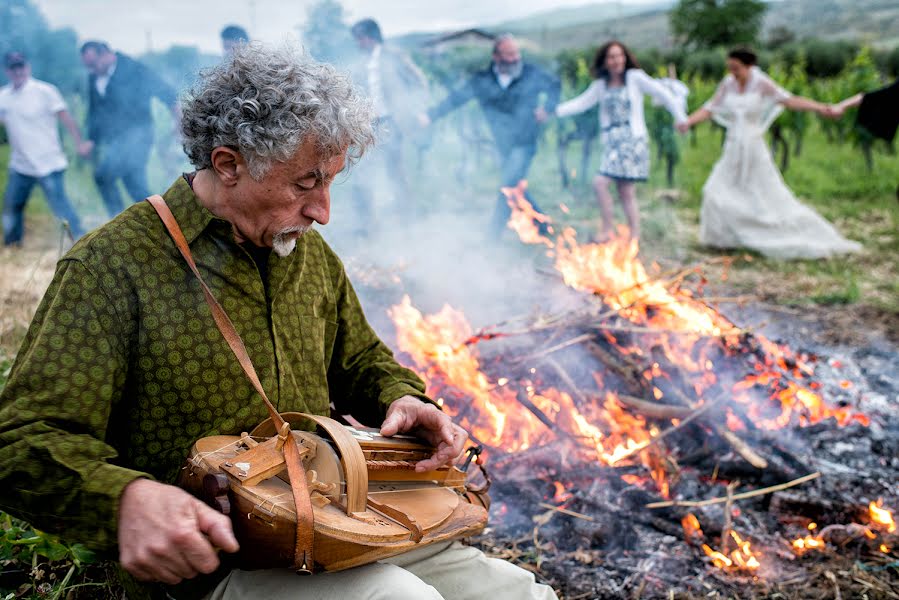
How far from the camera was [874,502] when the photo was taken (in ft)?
11.8

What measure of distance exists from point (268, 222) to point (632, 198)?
26.2 ft

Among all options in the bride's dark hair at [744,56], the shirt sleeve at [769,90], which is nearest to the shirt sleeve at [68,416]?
the bride's dark hair at [744,56]

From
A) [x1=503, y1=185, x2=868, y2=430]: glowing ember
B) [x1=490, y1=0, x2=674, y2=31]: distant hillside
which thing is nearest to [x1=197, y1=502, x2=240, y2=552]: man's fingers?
[x1=503, y1=185, x2=868, y2=430]: glowing ember

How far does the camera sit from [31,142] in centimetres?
981

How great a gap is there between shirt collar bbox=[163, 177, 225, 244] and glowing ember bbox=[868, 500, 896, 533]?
10.6ft

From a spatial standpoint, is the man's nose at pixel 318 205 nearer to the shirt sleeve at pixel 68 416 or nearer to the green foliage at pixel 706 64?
the shirt sleeve at pixel 68 416

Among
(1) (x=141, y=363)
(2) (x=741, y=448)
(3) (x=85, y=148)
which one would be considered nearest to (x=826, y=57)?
(3) (x=85, y=148)

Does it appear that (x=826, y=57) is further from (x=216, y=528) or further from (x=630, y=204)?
(x=216, y=528)

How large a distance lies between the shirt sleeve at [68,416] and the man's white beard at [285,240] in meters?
0.48

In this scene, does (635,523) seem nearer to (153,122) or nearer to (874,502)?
(874,502)

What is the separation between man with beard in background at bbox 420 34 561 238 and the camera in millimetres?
9906

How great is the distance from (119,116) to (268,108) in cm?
836

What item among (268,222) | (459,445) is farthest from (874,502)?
(268,222)

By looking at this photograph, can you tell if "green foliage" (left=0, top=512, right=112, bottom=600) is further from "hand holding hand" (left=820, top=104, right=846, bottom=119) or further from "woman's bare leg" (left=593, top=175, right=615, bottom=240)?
"hand holding hand" (left=820, top=104, right=846, bottom=119)
